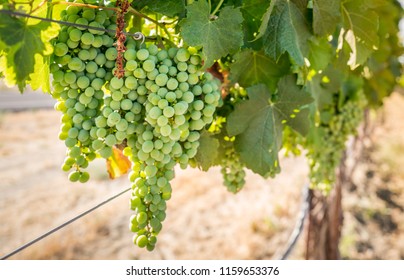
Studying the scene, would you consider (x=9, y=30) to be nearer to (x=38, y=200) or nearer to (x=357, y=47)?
(x=357, y=47)

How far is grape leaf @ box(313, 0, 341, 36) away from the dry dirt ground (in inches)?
121

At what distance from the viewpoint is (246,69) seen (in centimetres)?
126

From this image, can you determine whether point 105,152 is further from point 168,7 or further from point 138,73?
point 168,7

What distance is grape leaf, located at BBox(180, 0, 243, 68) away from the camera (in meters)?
0.95

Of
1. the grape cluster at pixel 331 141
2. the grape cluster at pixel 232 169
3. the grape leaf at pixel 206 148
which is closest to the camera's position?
the grape leaf at pixel 206 148

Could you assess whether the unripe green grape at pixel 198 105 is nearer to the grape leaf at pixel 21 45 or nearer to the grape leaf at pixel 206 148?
the grape leaf at pixel 206 148

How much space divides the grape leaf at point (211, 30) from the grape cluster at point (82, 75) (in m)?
0.19

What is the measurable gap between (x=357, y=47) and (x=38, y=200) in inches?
251

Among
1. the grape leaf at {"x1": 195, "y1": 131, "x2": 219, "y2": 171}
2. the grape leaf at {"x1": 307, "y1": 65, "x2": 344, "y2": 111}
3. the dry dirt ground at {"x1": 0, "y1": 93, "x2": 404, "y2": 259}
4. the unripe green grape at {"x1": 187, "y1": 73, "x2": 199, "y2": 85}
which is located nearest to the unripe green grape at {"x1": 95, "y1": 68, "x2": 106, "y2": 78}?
the unripe green grape at {"x1": 187, "y1": 73, "x2": 199, "y2": 85}

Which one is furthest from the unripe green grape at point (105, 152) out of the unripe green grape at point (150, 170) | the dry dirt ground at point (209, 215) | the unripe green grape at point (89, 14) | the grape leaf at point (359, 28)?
the dry dirt ground at point (209, 215)

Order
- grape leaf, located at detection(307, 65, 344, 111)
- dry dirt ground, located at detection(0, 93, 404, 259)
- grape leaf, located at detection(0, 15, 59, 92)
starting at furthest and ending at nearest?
1. dry dirt ground, located at detection(0, 93, 404, 259)
2. grape leaf, located at detection(307, 65, 344, 111)
3. grape leaf, located at detection(0, 15, 59, 92)

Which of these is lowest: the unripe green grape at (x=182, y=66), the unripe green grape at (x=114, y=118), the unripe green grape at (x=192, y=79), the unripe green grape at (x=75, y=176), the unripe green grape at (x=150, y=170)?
the unripe green grape at (x=75, y=176)

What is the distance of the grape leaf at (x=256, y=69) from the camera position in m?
1.23

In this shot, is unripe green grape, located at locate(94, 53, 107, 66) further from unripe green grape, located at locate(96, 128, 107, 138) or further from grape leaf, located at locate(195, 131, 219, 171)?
grape leaf, located at locate(195, 131, 219, 171)
